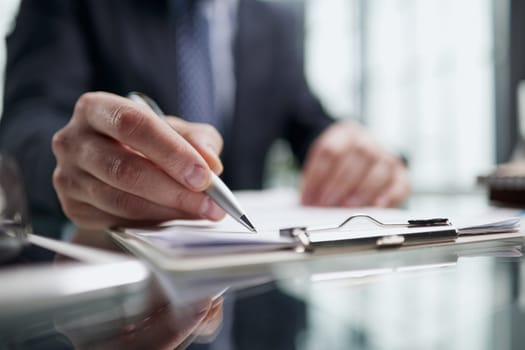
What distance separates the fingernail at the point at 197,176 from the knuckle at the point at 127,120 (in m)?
0.05

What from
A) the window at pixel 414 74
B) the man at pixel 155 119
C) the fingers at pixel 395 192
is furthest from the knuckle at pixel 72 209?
the window at pixel 414 74

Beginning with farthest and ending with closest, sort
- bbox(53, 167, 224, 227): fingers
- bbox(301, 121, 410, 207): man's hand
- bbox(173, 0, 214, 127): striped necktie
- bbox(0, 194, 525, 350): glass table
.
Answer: bbox(173, 0, 214, 127): striped necktie → bbox(301, 121, 410, 207): man's hand → bbox(53, 167, 224, 227): fingers → bbox(0, 194, 525, 350): glass table

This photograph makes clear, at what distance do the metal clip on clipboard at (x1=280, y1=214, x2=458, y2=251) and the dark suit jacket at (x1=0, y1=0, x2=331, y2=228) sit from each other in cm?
45

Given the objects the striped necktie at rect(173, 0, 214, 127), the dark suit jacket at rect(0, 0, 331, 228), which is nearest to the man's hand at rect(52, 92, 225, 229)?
the dark suit jacket at rect(0, 0, 331, 228)

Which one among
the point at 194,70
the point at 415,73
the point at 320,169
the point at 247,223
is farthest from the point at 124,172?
the point at 415,73

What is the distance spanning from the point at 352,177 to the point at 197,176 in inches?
13.6

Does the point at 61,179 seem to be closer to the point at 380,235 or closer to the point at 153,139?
the point at 153,139

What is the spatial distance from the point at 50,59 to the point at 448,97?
11.2ft

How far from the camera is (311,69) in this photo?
4.68m

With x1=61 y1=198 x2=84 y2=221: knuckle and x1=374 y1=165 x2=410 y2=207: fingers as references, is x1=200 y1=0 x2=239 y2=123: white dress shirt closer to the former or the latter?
x1=374 y1=165 x2=410 y2=207: fingers

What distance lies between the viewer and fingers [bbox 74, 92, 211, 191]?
0.30 m

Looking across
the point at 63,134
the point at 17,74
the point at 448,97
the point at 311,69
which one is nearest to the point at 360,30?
the point at 311,69

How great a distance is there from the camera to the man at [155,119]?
34 cm

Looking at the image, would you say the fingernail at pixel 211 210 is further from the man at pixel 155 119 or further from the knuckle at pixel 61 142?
the knuckle at pixel 61 142
